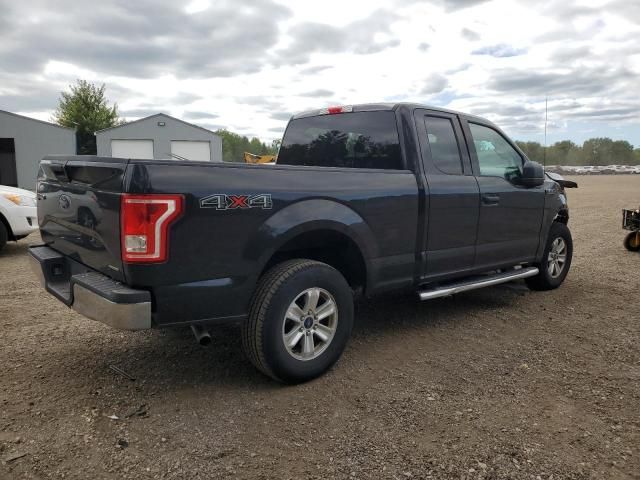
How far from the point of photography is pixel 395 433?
9.37 ft

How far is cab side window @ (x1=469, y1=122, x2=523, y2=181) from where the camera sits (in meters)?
4.91

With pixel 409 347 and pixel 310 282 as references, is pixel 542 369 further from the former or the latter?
pixel 310 282

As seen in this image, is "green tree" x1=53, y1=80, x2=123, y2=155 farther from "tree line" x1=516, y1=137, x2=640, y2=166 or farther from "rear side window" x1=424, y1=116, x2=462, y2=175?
"tree line" x1=516, y1=137, x2=640, y2=166

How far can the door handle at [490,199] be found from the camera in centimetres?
470

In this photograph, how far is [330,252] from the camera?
3.99 meters

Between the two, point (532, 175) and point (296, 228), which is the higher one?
point (532, 175)

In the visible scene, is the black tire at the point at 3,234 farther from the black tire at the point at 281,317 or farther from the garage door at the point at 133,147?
the garage door at the point at 133,147

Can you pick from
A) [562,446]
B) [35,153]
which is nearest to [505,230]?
[562,446]

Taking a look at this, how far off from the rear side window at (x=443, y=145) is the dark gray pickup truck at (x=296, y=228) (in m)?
0.02

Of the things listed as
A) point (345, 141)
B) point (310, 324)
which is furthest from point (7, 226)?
point (310, 324)

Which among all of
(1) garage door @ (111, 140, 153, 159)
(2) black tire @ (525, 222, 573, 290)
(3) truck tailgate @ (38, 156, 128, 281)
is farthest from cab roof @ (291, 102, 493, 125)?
(1) garage door @ (111, 140, 153, 159)

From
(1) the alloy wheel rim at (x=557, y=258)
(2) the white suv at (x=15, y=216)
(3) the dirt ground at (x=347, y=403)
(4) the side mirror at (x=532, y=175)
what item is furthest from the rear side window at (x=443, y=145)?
(2) the white suv at (x=15, y=216)

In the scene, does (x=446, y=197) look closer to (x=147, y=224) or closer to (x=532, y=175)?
(x=532, y=175)

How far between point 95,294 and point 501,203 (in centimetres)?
364
